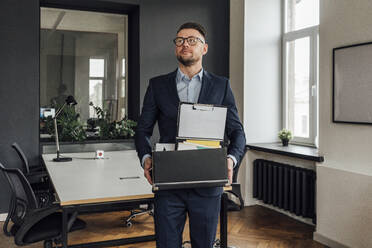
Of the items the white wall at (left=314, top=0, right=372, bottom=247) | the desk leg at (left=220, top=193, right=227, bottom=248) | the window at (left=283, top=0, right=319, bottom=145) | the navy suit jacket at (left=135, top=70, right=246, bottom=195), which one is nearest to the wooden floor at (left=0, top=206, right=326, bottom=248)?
the white wall at (left=314, top=0, right=372, bottom=247)

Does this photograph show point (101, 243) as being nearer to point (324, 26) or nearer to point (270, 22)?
point (324, 26)

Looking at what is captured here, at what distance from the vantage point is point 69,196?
249cm

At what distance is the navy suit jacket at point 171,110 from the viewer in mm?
1889

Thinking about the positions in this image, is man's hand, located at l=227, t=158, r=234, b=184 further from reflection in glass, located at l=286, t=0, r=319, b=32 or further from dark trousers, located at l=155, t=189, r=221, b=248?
reflection in glass, located at l=286, t=0, r=319, b=32

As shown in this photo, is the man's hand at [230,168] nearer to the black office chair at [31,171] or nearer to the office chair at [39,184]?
the office chair at [39,184]

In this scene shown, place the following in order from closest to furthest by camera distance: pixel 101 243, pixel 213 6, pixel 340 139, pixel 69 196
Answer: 1. pixel 69 196
2. pixel 101 243
3. pixel 340 139
4. pixel 213 6

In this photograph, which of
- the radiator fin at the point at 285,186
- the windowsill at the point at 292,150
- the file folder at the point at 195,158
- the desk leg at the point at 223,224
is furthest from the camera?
the radiator fin at the point at 285,186

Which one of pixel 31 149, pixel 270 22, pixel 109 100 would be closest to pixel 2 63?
pixel 31 149

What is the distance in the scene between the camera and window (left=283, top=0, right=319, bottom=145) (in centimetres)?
478

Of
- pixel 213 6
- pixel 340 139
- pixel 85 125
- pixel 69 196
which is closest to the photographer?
pixel 69 196

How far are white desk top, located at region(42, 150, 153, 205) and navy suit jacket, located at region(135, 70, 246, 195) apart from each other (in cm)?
75

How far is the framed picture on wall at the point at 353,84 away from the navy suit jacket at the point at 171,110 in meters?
1.88

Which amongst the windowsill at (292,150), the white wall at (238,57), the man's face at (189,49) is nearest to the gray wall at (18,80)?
the white wall at (238,57)

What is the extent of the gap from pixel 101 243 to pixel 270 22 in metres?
3.85
